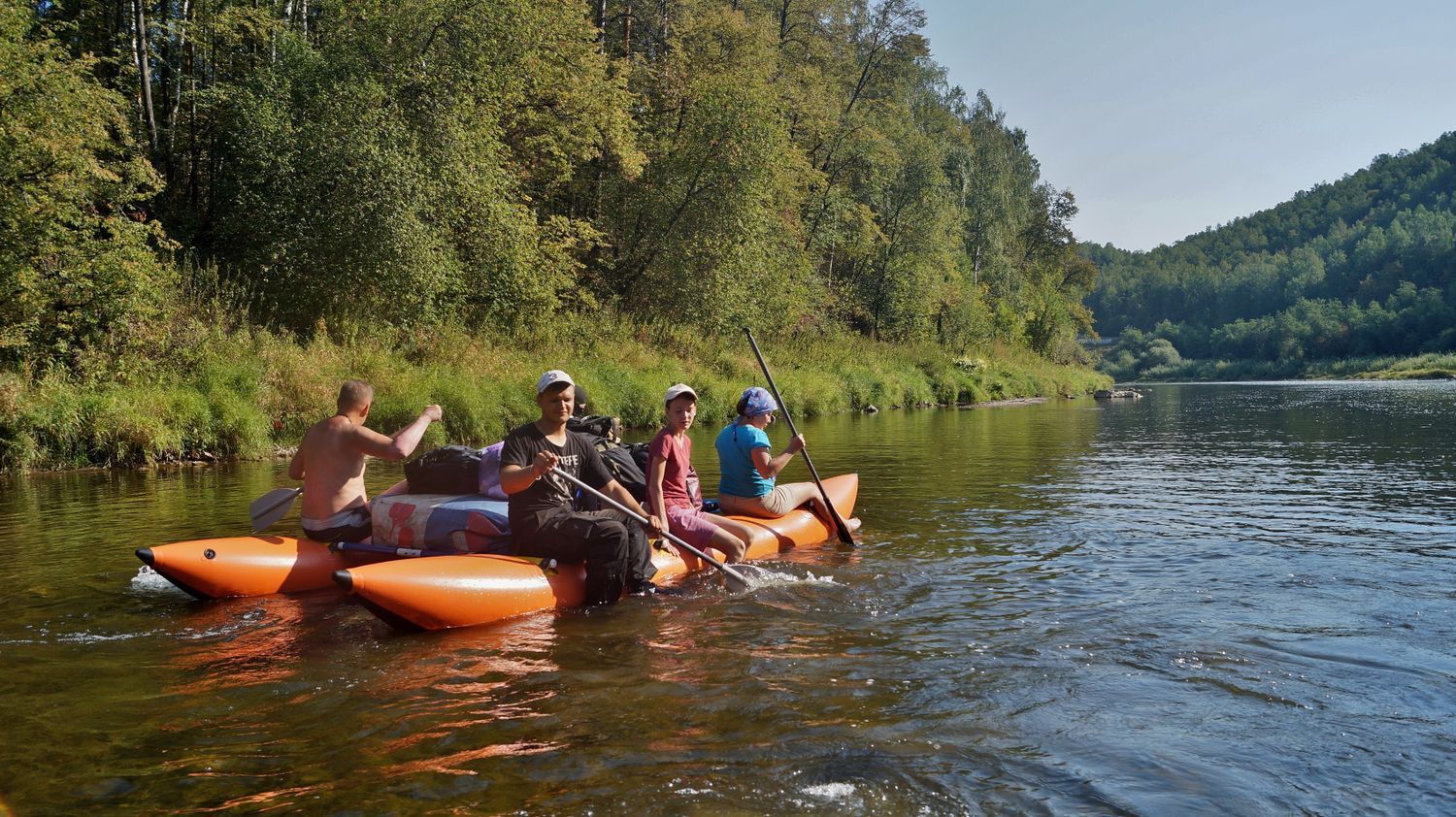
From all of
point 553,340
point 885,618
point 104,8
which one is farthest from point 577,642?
point 104,8

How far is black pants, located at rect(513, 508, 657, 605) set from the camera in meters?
5.93

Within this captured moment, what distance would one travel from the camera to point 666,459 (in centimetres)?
691

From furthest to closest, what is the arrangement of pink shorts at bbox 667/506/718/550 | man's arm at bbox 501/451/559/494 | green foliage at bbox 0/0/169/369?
green foliage at bbox 0/0/169/369
pink shorts at bbox 667/506/718/550
man's arm at bbox 501/451/559/494

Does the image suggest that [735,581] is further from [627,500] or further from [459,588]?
[459,588]

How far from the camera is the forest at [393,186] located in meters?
12.8

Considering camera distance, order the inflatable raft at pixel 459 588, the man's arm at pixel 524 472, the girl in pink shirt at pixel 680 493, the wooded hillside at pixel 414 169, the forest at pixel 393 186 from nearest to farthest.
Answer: the inflatable raft at pixel 459 588 < the man's arm at pixel 524 472 < the girl in pink shirt at pixel 680 493 < the forest at pixel 393 186 < the wooded hillside at pixel 414 169

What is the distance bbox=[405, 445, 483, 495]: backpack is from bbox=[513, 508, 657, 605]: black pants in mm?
861

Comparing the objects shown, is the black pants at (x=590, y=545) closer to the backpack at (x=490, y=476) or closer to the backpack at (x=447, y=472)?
the backpack at (x=490, y=476)

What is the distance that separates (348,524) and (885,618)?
3497 mm

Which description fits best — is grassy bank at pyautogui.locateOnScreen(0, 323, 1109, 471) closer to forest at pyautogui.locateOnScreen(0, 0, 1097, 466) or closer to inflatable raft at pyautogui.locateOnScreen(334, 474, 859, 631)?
forest at pyautogui.locateOnScreen(0, 0, 1097, 466)

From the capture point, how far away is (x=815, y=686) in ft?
14.7

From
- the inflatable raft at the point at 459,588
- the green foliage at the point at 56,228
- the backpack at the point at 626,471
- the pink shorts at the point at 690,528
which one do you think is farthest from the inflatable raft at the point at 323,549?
the green foliage at the point at 56,228

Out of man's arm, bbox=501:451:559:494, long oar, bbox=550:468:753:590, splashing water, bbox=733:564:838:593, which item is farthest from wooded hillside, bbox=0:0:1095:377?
splashing water, bbox=733:564:838:593

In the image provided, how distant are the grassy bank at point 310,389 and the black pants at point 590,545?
9.02m
